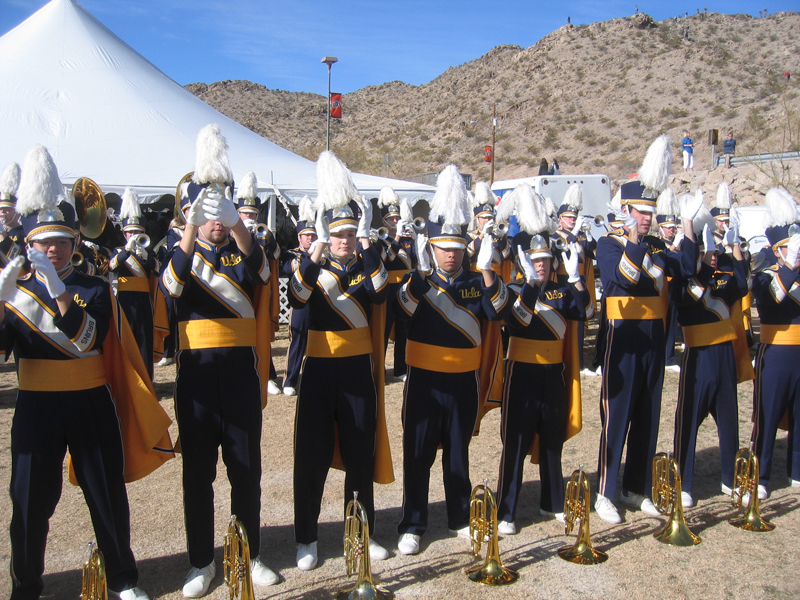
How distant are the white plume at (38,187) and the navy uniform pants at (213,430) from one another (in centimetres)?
96

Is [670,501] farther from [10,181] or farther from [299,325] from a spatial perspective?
[10,181]

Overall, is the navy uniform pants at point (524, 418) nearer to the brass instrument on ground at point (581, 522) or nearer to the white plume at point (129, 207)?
the brass instrument on ground at point (581, 522)

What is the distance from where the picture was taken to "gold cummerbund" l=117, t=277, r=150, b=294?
703 cm

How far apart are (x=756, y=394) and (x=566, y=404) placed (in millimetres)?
1738

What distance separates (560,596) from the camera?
3391mm

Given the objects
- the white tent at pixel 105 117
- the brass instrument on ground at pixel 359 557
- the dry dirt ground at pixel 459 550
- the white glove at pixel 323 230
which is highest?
the white tent at pixel 105 117

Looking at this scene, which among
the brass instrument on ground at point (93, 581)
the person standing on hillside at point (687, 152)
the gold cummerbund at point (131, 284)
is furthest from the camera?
the person standing on hillside at point (687, 152)

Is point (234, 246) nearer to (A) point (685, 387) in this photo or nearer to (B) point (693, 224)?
(B) point (693, 224)

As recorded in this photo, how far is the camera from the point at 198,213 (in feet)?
10.1

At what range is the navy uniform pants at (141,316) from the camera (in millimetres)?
7059

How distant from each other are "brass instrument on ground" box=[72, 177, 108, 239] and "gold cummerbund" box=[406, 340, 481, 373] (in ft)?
6.04

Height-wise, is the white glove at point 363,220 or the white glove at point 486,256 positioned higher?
the white glove at point 363,220

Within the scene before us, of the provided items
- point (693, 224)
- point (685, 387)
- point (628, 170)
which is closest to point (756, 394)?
point (685, 387)

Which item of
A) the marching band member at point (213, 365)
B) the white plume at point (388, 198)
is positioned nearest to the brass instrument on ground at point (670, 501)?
the marching band member at point (213, 365)
